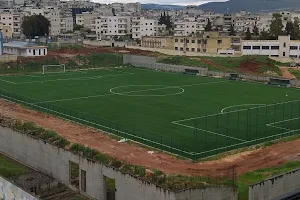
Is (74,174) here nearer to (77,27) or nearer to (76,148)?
(76,148)

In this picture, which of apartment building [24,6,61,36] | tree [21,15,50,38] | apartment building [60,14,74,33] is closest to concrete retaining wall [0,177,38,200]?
tree [21,15,50,38]

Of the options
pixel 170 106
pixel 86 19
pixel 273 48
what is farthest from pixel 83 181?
pixel 86 19

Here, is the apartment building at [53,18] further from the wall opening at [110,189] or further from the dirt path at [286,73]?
the wall opening at [110,189]

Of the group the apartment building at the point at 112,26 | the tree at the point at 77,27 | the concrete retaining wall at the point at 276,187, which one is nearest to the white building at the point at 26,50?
the apartment building at the point at 112,26

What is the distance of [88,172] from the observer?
75.7 feet

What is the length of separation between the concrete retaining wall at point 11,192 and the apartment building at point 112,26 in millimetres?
101409

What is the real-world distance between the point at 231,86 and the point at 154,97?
1057 cm

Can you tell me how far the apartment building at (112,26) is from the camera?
121500 millimetres

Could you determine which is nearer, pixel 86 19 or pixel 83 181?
pixel 83 181

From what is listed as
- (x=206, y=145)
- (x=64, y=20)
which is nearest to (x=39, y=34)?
(x=64, y=20)

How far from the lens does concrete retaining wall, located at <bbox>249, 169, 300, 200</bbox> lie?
2061 centimetres

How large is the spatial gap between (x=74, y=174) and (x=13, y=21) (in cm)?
10542

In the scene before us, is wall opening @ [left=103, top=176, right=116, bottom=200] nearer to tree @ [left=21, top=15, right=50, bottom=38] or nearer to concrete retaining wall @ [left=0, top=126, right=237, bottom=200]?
concrete retaining wall @ [left=0, top=126, right=237, bottom=200]

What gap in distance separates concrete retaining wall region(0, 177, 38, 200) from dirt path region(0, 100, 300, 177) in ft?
23.9
